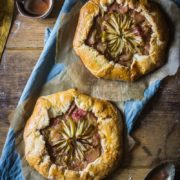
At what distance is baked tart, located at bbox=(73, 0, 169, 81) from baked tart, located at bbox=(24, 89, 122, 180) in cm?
15

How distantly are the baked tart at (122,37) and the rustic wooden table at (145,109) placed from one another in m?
0.13

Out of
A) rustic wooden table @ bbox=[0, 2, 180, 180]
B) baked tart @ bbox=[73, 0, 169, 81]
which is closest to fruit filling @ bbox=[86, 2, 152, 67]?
baked tart @ bbox=[73, 0, 169, 81]

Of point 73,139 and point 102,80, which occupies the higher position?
point 102,80

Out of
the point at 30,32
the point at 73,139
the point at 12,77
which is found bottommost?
the point at 73,139

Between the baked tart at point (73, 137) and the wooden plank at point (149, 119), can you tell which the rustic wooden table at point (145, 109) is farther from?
the baked tart at point (73, 137)

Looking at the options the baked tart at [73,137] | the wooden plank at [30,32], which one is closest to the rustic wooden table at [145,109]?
the wooden plank at [30,32]

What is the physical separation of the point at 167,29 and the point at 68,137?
1.93ft

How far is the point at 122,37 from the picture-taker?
7.48 ft

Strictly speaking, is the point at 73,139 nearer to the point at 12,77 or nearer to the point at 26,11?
the point at 12,77

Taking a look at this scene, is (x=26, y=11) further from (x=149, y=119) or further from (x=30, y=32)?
(x=149, y=119)

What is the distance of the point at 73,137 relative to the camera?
7.36ft

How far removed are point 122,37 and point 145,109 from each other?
0.30m

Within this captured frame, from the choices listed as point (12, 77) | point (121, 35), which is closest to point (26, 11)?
point (12, 77)

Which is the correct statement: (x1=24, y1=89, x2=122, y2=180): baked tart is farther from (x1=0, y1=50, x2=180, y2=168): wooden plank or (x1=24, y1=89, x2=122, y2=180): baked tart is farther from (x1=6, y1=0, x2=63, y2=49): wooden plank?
(x1=6, y1=0, x2=63, y2=49): wooden plank
